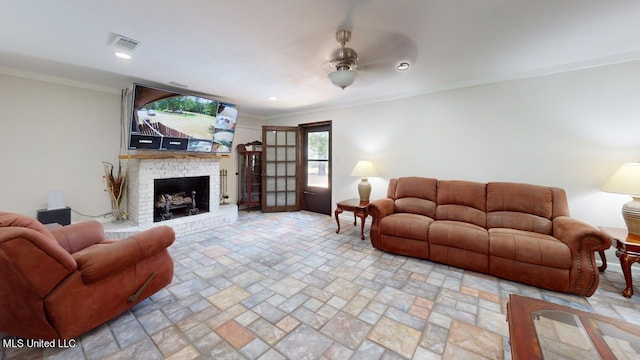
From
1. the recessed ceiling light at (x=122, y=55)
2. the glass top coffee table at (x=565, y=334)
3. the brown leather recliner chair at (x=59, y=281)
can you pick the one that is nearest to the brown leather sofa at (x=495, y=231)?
the glass top coffee table at (x=565, y=334)

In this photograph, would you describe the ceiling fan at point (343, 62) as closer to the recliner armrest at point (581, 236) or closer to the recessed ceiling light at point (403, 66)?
the recessed ceiling light at point (403, 66)

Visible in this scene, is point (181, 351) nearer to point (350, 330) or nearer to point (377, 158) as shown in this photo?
point (350, 330)

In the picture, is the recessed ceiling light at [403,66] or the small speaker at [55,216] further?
the small speaker at [55,216]

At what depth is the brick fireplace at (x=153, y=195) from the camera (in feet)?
11.8

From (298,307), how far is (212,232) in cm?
264

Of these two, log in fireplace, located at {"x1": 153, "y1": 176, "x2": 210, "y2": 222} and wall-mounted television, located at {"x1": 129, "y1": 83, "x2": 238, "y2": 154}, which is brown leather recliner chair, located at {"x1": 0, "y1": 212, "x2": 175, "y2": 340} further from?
log in fireplace, located at {"x1": 153, "y1": 176, "x2": 210, "y2": 222}

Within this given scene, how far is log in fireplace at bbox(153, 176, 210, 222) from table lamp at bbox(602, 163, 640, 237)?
5655 millimetres

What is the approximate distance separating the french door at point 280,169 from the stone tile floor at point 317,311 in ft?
8.04

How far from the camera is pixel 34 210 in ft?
10.5

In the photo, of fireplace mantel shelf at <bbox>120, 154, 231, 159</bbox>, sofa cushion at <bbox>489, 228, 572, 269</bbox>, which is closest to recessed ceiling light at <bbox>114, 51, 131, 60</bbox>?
fireplace mantel shelf at <bbox>120, 154, 231, 159</bbox>

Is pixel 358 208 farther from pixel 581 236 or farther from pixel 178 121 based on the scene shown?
pixel 178 121

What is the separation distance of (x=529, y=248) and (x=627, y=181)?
3.62 ft

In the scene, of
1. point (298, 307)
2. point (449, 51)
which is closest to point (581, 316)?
point (298, 307)

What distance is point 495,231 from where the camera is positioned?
2.59m
